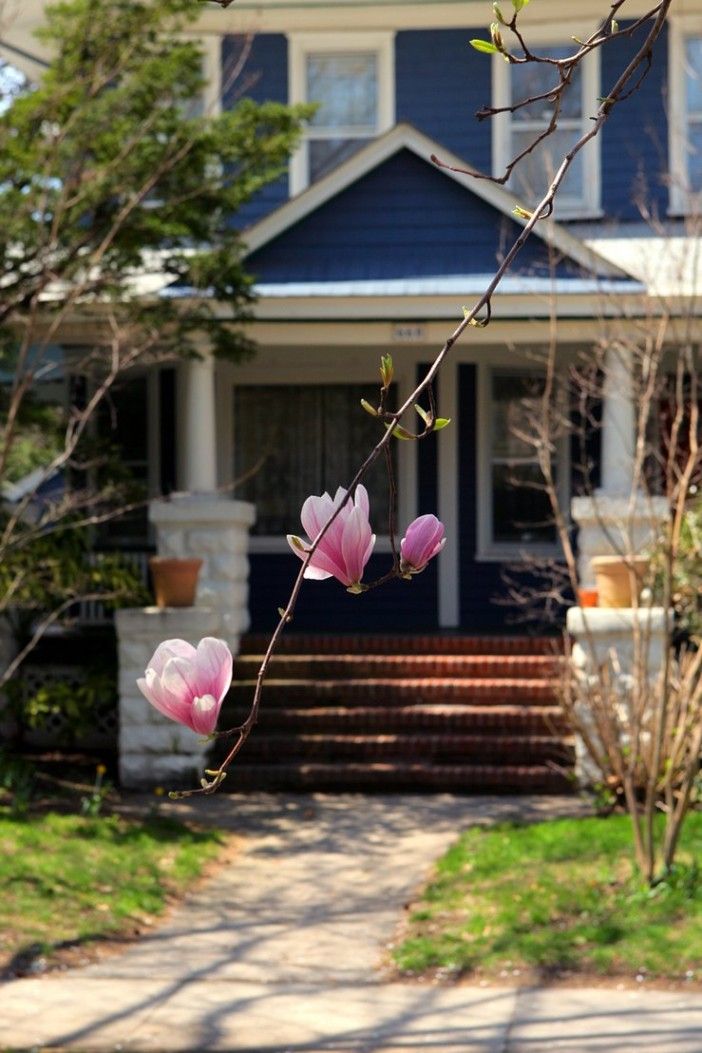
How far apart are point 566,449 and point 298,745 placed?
4873 mm

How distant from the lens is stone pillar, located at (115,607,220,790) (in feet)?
38.7

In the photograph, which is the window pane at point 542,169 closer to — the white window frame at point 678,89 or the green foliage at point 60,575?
the white window frame at point 678,89

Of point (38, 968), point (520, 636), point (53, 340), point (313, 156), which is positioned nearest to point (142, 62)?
point (53, 340)

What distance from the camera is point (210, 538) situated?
12852 millimetres

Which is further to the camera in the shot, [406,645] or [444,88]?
[444,88]

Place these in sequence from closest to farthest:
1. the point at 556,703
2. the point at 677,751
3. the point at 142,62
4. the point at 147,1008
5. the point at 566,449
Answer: the point at 147,1008
the point at 677,751
the point at 142,62
the point at 556,703
the point at 566,449

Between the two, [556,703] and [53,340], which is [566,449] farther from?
[53,340]

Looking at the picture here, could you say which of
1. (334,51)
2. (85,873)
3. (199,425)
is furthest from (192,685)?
(334,51)

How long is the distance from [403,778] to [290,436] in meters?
5.08

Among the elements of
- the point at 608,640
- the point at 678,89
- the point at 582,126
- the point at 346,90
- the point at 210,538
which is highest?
the point at 346,90

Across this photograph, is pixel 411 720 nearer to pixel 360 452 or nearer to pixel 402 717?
pixel 402 717

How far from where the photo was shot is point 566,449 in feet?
50.6

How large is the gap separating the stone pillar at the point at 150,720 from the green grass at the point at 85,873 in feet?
3.60

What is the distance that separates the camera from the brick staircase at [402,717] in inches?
459
